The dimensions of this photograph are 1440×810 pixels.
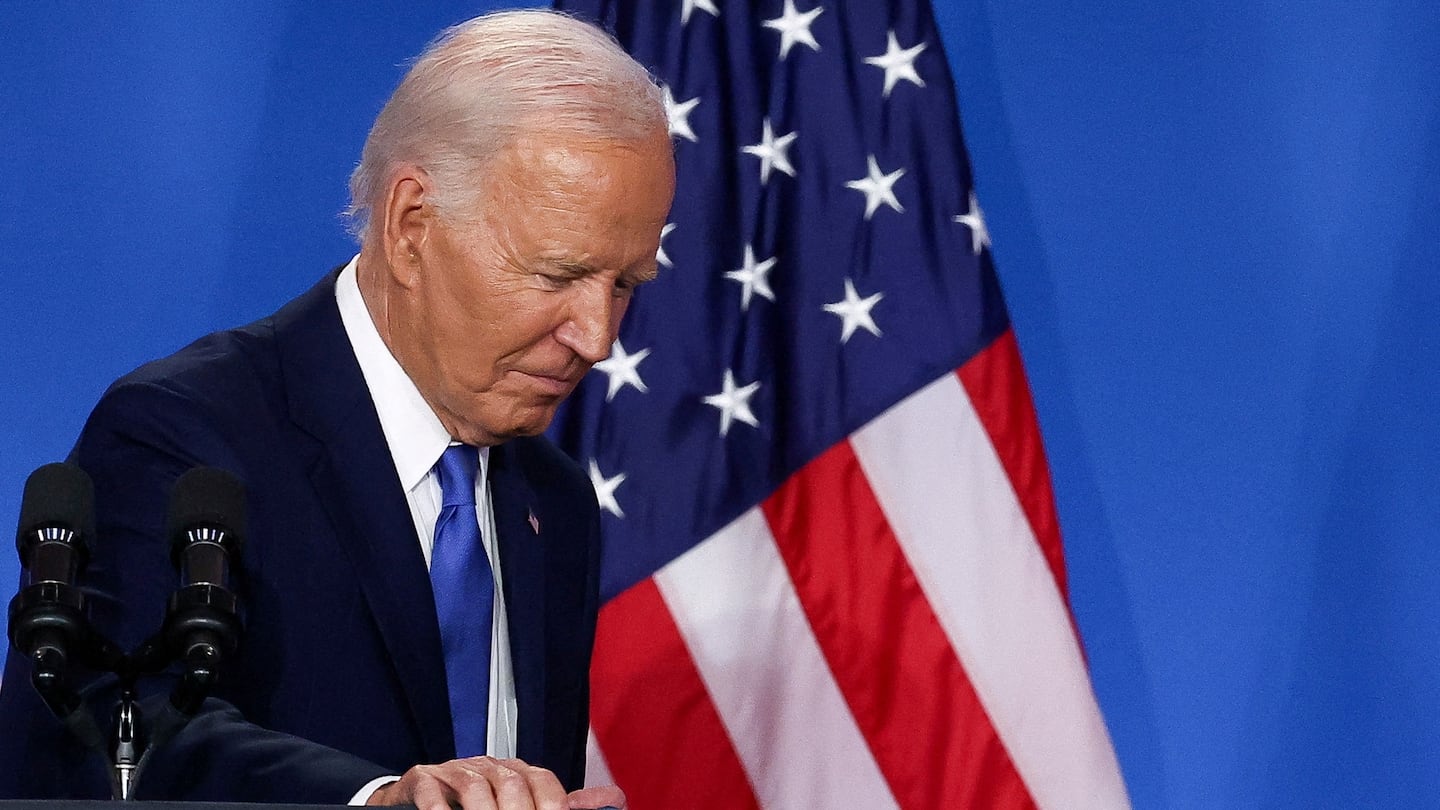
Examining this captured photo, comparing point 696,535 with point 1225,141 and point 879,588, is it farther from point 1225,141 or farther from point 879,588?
point 1225,141

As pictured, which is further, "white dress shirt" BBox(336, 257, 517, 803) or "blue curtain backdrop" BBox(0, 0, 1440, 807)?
"blue curtain backdrop" BBox(0, 0, 1440, 807)

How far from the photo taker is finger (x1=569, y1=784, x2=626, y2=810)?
113cm

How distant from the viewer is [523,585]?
1817 mm

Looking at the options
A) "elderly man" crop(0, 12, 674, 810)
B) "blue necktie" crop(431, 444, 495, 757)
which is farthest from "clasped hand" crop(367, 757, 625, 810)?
"blue necktie" crop(431, 444, 495, 757)

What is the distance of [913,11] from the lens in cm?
279

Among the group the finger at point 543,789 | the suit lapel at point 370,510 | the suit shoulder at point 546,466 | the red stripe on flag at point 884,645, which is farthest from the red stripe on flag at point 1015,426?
the finger at point 543,789

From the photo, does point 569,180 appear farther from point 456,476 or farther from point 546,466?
point 546,466

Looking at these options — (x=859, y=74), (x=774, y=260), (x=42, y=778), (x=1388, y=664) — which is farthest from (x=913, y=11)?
(x=42, y=778)

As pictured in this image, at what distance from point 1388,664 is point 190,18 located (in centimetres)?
208

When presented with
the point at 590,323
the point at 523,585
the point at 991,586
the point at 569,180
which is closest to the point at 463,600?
the point at 523,585

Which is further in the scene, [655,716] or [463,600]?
[655,716]

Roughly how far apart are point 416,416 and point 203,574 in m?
0.58

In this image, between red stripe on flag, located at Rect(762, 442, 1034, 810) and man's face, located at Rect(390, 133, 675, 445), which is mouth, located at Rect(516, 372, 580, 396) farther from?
red stripe on flag, located at Rect(762, 442, 1034, 810)

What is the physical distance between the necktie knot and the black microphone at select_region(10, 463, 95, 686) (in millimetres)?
543
